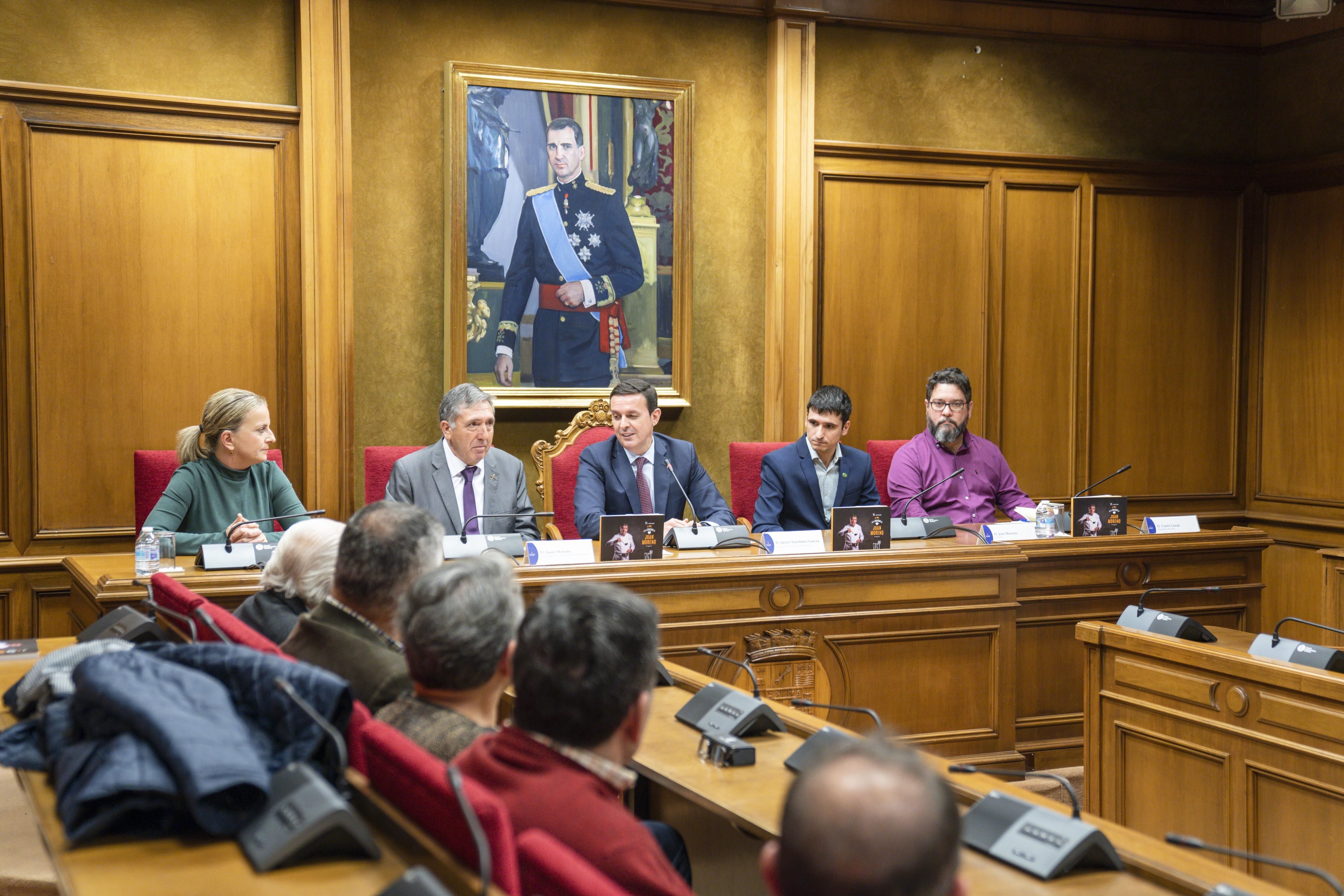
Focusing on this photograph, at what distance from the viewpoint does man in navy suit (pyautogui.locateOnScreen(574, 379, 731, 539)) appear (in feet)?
13.9

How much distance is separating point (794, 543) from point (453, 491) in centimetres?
122

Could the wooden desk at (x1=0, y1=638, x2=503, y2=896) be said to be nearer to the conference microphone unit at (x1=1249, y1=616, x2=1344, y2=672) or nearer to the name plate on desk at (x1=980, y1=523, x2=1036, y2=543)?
the conference microphone unit at (x1=1249, y1=616, x2=1344, y2=672)

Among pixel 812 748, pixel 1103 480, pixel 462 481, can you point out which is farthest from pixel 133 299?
pixel 1103 480

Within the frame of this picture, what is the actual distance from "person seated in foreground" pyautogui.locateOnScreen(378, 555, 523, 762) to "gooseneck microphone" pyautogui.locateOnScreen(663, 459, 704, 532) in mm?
2127

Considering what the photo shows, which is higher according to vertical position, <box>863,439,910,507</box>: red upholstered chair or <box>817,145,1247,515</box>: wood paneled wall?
<box>817,145,1247,515</box>: wood paneled wall

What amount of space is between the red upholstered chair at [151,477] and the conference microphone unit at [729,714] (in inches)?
88.8

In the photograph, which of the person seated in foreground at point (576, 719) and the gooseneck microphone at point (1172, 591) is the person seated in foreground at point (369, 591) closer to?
the person seated in foreground at point (576, 719)

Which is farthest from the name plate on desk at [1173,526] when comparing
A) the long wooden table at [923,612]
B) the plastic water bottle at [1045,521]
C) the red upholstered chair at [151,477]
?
the red upholstered chair at [151,477]

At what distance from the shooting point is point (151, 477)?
152 inches

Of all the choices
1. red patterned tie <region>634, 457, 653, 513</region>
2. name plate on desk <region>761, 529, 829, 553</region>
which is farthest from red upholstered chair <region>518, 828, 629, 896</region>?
red patterned tie <region>634, 457, 653, 513</region>

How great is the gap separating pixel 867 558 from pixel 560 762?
2360 mm

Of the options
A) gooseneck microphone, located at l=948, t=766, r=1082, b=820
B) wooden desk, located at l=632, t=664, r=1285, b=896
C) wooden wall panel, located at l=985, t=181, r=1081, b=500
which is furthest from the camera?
wooden wall panel, located at l=985, t=181, r=1081, b=500

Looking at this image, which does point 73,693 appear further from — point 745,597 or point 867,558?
point 867,558

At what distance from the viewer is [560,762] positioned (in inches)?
52.9
